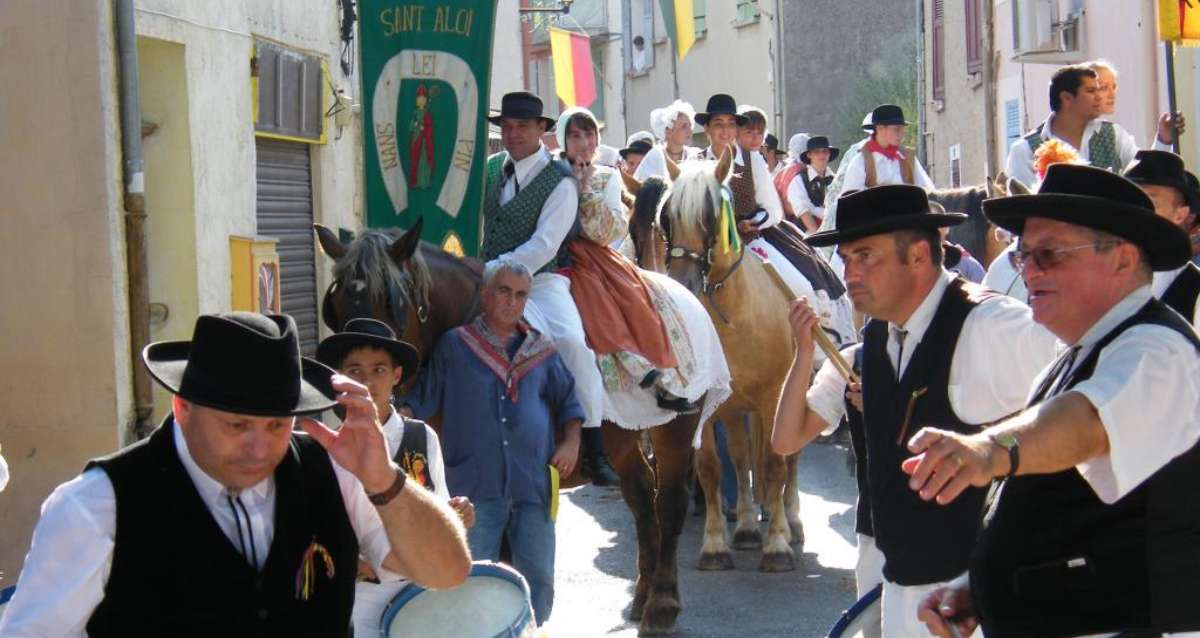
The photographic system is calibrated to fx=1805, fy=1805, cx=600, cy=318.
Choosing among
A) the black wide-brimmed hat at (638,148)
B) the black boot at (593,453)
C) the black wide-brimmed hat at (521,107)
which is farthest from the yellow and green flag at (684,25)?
the black boot at (593,453)

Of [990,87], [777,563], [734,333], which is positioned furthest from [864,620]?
[990,87]

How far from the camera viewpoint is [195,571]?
363cm

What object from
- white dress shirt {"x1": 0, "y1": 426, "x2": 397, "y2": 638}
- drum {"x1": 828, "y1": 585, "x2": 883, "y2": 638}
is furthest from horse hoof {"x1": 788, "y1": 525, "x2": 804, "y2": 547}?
white dress shirt {"x1": 0, "y1": 426, "x2": 397, "y2": 638}

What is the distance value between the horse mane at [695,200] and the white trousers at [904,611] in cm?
568

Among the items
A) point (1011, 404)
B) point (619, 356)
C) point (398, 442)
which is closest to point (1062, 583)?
point (1011, 404)

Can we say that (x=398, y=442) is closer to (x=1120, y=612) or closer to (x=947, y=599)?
(x=947, y=599)

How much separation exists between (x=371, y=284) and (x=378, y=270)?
7cm

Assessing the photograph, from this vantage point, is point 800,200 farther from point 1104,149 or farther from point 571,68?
point 571,68

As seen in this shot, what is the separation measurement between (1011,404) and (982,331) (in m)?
0.22

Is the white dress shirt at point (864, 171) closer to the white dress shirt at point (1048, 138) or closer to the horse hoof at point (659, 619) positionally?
the white dress shirt at point (1048, 138)

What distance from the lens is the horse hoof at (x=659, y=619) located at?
9.02 m

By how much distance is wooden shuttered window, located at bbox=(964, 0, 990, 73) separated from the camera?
24859 mm

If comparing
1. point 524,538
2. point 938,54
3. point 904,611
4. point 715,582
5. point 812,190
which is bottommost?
point 715,582

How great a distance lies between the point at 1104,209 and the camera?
3924 mm
